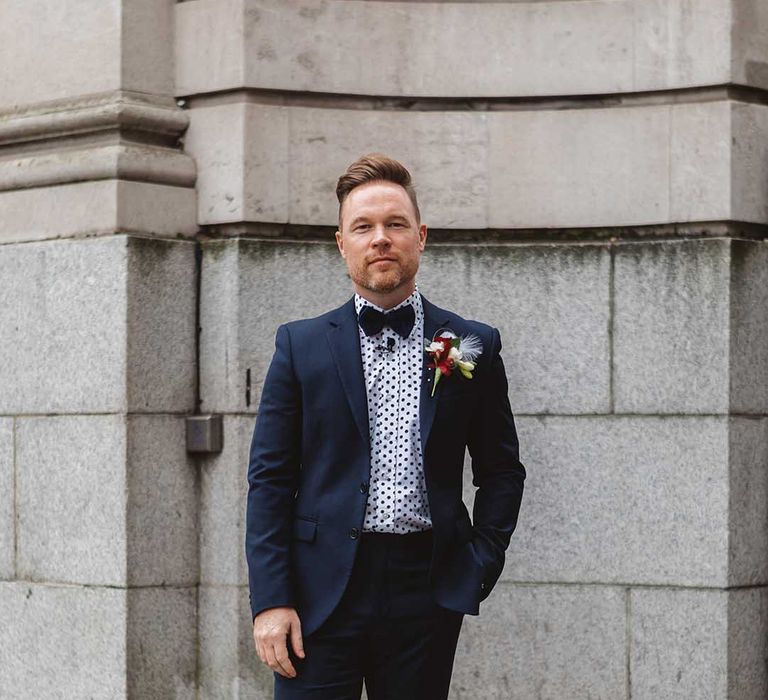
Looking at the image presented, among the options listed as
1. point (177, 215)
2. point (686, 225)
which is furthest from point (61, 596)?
point (686, 225)

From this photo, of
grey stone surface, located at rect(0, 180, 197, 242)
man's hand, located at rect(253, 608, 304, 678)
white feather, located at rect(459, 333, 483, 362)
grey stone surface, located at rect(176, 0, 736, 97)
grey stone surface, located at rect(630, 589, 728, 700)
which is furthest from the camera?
grey stone surface, located at rect(176, 0, 736, 97)

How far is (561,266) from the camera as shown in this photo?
6516mm

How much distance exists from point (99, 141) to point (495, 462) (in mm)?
2808

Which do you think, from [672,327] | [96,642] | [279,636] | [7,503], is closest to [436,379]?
[279,636]

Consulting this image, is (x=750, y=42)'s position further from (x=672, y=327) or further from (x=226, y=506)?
(x=226, y=506)

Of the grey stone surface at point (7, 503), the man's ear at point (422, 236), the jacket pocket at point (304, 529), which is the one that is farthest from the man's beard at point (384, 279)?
the grey stone surface at point (7, 503)

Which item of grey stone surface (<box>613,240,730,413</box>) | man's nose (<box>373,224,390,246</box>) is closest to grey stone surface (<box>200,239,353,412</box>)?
grey stone surface (<box>613,240,730,413</box>)

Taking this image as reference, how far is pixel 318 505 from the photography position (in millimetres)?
4402

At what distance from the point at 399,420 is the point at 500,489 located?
0.44 metres

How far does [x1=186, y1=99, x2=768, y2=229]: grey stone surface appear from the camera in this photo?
6379 millimetres

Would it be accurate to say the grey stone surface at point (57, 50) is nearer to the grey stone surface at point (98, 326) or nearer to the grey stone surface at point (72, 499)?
the grey stone surface at point (98, 326)

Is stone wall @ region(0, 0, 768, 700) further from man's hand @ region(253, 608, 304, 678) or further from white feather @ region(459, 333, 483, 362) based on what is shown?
man's hand @ region(253, 608, 304, 678)

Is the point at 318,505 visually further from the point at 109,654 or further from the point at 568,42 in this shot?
the point at 568,42

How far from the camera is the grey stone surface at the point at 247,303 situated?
649 cm
